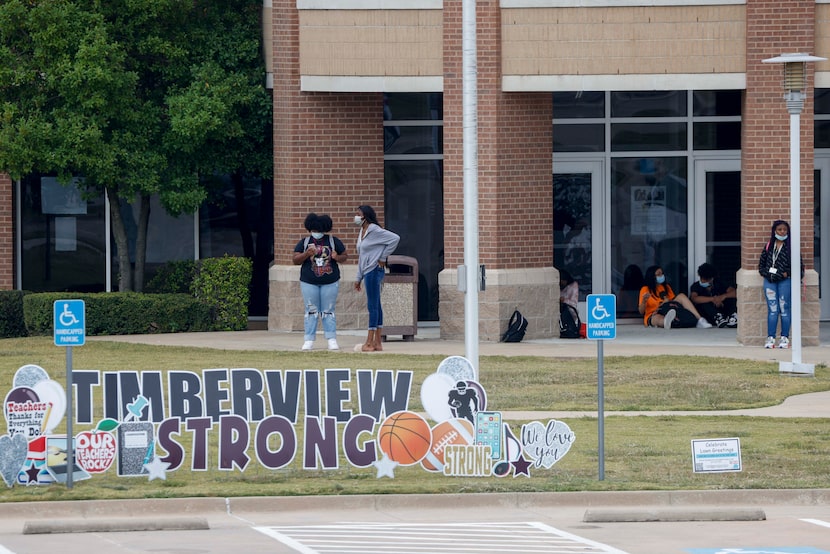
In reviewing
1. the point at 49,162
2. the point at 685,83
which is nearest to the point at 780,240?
the point at 685,83

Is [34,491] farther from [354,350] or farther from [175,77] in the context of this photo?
[175,77]

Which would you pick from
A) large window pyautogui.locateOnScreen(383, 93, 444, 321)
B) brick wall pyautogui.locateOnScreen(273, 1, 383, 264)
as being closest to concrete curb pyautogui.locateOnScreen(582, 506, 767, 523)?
brick wall pyautogui.locateOnScreen(273, 1, 383, 264)

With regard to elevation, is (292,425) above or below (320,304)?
below

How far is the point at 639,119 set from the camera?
25203 mm

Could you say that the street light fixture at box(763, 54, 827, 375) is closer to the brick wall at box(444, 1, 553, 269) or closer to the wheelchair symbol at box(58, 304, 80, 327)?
the brick wall at box(444, 1, 553, 269)

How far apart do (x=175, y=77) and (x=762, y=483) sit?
13471 millimetres

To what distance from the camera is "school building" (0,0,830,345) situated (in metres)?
21.7

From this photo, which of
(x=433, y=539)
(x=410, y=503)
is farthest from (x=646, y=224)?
(x=433, y=539)

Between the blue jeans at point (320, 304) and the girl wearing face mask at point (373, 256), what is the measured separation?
0.47 meters

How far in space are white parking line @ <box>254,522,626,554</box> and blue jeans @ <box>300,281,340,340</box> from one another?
9.14 meters

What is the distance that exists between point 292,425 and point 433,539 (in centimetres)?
242

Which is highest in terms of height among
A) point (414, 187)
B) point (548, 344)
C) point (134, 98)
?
point (134, 98)

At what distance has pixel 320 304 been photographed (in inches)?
805

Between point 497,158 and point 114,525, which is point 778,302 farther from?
point 114,525
